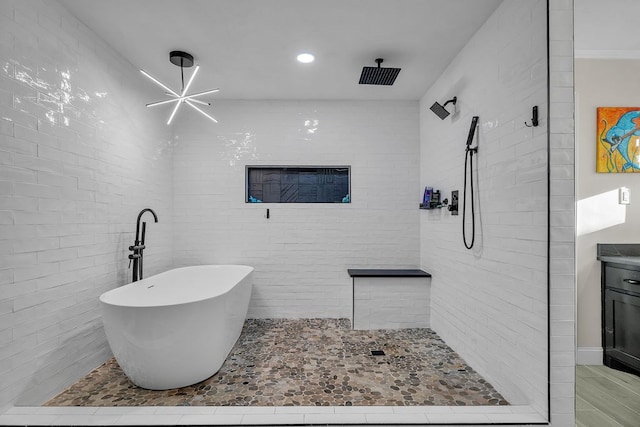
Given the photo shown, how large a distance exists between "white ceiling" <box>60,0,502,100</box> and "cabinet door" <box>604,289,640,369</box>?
2.30 metres

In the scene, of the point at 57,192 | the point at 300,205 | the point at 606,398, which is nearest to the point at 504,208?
the point at 606,398

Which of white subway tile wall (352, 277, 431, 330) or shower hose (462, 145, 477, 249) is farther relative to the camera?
white subway tile wall (352, 277, 431, 330)

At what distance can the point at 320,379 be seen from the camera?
225cm

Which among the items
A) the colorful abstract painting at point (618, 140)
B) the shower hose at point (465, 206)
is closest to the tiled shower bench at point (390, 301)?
the shower hose at point (465, 206)

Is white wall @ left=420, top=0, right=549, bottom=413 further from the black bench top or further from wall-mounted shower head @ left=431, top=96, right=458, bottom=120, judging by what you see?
the black bench top

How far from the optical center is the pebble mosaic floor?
198 centimetres

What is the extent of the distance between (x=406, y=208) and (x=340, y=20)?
2.15m

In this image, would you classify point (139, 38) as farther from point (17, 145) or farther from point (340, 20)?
point (340, 20)

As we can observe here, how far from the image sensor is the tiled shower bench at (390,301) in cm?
333

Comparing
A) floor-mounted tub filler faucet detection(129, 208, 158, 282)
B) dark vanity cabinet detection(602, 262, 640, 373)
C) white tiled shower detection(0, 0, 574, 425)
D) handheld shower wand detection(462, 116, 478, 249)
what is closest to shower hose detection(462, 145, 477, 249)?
handheld shower wand detection(462, 116, 478, 249)

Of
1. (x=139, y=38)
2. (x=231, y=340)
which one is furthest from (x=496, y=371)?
(x=139, y=38)

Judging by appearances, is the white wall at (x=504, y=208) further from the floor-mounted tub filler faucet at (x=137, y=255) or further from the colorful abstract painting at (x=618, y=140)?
the floor-mounted tub filler faucet at (x=137, y=255)

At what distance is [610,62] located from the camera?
270cm

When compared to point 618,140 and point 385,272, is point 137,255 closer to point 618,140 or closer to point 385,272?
point 385,272
